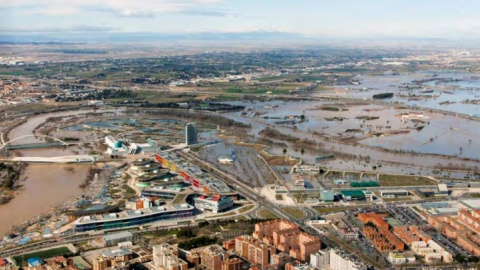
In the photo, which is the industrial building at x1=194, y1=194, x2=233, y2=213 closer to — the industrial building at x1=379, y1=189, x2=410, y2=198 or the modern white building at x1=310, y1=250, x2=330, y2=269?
the modern white building at x1=310, y1=250, x2=330, y2=269

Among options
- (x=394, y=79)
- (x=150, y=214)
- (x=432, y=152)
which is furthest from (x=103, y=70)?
(x=150, y=214)

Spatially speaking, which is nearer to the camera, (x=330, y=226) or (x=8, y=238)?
(x=8, y=238)

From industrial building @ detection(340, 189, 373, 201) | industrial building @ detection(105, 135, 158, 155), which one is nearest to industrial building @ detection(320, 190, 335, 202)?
industrial building @ detection(340, 189, 373, 201)

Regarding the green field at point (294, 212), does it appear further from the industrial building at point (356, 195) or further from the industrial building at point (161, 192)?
the industrial building at point (161, 192)

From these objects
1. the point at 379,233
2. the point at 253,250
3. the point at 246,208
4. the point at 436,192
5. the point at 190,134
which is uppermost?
the point at 190,134

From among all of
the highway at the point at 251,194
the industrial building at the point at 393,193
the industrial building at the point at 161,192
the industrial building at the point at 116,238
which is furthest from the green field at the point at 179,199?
the industrial building at the point at 393,193

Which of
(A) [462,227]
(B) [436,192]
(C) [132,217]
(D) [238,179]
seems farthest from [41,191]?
(A) [462,227]

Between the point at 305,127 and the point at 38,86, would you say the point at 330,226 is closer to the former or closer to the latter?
the point at 305,127

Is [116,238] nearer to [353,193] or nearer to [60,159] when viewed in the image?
[353,193]
